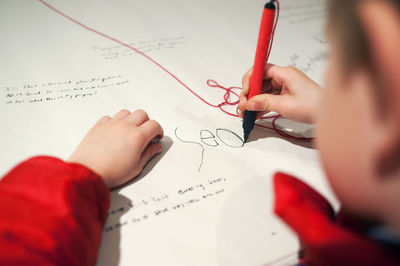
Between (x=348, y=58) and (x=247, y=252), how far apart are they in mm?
284

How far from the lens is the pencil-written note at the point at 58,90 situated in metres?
0.60

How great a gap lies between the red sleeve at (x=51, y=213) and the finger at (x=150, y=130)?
0.12 metres

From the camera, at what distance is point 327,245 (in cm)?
31

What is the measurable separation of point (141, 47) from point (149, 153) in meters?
0.35

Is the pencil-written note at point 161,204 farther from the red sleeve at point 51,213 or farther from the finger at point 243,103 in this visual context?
the finger at point 243,103

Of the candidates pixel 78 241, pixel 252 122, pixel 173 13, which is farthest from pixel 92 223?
pixel 173 13

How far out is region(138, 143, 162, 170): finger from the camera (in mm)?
497

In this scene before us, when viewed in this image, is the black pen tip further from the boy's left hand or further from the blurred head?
the blurred head

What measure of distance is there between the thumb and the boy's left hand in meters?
0.17

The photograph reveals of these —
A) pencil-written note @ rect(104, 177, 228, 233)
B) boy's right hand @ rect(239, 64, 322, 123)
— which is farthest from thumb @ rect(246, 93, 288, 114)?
pencil-written note @ rect(104, 177, 228, 233)

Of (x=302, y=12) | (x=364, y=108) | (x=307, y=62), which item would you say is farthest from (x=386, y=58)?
(x=302, y=12)

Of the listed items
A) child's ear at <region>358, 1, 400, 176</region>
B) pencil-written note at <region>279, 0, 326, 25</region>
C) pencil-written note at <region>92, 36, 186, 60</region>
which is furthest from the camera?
pencil-written note at <region>279, 0, 326, 25</region>

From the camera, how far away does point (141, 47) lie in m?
0.76

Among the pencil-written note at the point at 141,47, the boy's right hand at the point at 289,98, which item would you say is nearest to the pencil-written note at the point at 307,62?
the boy's right hand at the point at 289,98
